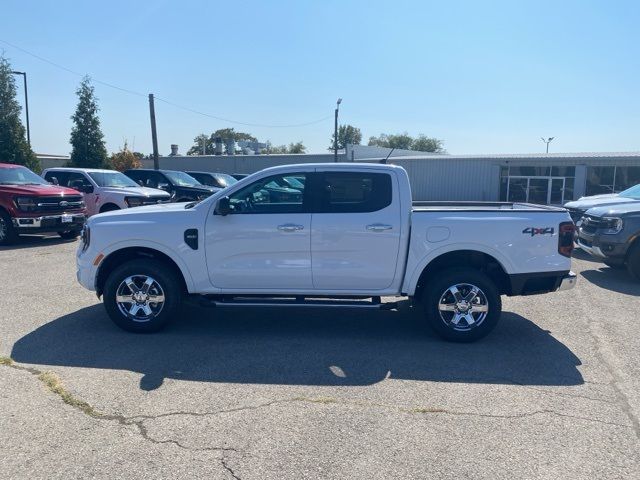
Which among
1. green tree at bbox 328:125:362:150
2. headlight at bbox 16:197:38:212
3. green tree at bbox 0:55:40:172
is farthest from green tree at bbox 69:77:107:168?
green tree at bbox 328:125:362:150

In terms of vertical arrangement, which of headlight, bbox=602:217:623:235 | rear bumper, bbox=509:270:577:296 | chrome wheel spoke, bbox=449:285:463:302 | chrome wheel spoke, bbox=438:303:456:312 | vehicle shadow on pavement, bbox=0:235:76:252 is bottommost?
vehicle shadow on pavement, bbox=0:235:76:252

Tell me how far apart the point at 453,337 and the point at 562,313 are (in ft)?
7.68

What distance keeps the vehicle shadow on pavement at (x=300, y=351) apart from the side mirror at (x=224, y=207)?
4.61 ft

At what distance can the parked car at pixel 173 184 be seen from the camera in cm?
1833

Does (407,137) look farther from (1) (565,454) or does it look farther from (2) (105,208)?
(1) (565,454)

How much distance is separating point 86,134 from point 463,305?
95.7ft

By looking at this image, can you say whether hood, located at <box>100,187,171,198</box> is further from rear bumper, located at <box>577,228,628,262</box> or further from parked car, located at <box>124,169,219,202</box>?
rear bumper, located at <box>577,228,628,262</box>

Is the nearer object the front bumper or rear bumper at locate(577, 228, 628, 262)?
rear bumper at locate(577, 228, 628, 262)

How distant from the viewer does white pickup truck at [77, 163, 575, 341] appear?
5.82 m

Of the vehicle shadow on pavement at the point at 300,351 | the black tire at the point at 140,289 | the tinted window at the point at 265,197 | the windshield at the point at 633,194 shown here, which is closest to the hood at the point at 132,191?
the vehicle shadow on pavement at the point at 300,351

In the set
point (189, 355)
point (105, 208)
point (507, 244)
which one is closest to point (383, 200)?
point (507, 244)

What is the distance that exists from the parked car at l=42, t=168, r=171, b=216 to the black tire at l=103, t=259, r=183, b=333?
30.0 feet

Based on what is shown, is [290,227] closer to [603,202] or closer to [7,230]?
[603,202]

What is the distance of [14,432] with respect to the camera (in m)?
3.80
